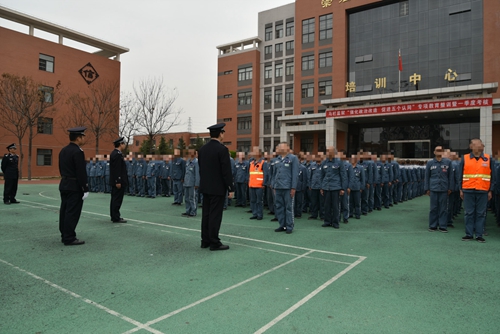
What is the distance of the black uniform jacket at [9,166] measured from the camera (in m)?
11.8

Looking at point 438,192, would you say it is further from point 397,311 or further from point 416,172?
point 416,172

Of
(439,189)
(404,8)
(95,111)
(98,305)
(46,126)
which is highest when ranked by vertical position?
(404,8)

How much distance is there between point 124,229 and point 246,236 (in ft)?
9.47

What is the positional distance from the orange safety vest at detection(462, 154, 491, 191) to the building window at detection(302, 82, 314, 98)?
36.8 metres

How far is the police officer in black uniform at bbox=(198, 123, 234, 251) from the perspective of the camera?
19.6ft

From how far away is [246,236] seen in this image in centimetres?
711

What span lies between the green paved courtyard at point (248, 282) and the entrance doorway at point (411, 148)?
1100 inches

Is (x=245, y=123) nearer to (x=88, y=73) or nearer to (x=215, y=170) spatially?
(x=88, y=73)

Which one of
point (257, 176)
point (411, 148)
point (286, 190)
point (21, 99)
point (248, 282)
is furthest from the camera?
point (411, 148)

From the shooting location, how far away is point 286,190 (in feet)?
25.6

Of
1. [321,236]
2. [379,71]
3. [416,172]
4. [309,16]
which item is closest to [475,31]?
[379,71]

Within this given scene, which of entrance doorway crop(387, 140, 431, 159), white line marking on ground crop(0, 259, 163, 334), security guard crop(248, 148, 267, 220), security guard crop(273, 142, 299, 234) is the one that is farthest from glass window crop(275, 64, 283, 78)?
white line marking on ground crop(0, 259, 163, 334)

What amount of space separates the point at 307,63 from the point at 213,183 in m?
40.3

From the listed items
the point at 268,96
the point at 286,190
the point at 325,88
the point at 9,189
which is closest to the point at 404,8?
the point at 325,88
